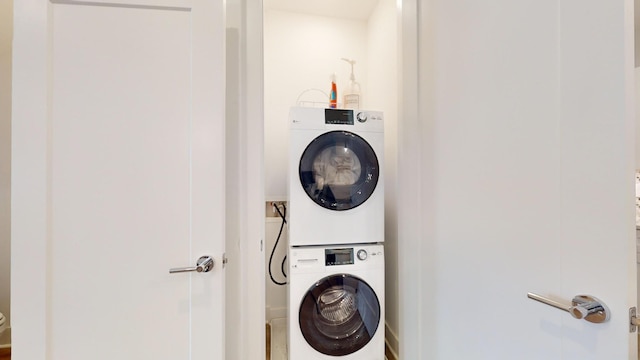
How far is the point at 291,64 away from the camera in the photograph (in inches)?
87.2

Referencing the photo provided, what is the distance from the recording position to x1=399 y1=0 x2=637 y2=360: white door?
53 centimetres

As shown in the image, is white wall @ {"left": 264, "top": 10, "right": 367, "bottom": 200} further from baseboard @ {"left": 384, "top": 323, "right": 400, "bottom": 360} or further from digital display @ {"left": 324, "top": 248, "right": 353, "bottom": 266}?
baseboard @ {"left": 384, "top": 323, "right": 400, "bottom": 360}

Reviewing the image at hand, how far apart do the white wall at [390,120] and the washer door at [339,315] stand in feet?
0.99

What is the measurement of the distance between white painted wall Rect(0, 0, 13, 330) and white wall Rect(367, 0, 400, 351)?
2547mm

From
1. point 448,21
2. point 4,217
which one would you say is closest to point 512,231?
point 448,21

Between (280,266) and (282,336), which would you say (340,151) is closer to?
(280,266)

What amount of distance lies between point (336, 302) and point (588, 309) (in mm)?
1182

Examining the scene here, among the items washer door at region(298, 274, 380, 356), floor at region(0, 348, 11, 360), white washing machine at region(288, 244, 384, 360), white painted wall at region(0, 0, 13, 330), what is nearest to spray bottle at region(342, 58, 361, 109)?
white washing machine at region(288, 244, 384, 360)

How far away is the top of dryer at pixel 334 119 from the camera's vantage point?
1.49m

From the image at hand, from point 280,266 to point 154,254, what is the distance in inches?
49.8

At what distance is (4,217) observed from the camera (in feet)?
5.58

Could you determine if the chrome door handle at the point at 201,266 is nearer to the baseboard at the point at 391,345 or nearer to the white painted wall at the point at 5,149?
the baseboard at the point at 391,345

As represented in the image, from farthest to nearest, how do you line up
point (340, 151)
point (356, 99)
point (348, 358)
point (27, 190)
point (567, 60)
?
point (356, 99), point (340, 151), point (348, 358), point (27, 190), point (567, 60)

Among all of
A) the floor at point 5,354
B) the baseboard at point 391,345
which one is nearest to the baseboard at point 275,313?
the baseboard at point 391,345
